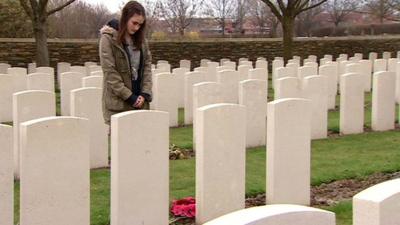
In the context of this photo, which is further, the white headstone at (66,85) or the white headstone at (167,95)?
the white headstone at (66,85)

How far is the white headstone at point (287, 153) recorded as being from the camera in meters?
4.99

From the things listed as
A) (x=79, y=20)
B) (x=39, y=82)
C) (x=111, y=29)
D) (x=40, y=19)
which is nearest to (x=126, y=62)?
(x=111, y=29)

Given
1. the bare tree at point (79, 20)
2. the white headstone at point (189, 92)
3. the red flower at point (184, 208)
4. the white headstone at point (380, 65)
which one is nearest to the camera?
the red flower at point (184, 208)

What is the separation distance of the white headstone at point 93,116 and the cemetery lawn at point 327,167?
0.16m

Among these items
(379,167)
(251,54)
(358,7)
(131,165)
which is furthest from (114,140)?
(358,7)

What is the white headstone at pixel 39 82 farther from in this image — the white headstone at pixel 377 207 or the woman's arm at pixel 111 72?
the white headstone at pixel 377 207

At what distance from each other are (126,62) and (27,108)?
1.14 metres

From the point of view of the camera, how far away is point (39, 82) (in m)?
9.33

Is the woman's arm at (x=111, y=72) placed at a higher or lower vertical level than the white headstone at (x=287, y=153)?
higher

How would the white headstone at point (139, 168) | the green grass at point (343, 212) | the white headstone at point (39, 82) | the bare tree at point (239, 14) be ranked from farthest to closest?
the bare tree at point (239, 14)
the white headstone at point (39, 82)
the green grass at point (343, 212)
the white headstone at point (139, 168)

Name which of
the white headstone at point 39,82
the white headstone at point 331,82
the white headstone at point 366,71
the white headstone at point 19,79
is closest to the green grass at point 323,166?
the white headstone at point 39,82

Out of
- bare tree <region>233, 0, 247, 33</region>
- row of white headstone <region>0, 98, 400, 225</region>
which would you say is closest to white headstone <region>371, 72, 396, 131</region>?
row of white headstone <region>0, 98, 400, 225</region>

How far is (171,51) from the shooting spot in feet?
68.0

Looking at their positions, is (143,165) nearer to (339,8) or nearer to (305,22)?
(305,22)
